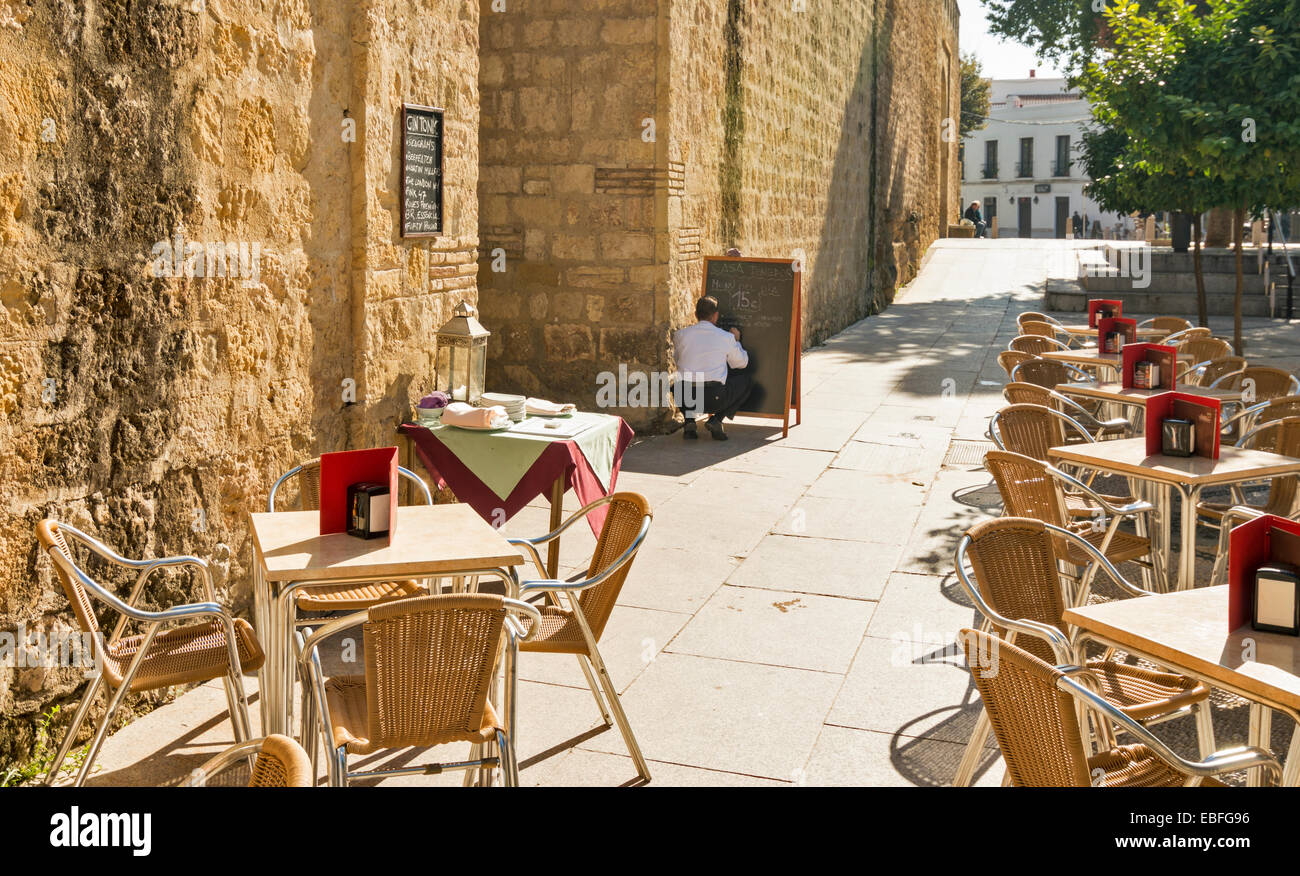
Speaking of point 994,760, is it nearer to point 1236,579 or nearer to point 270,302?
point 1236,579

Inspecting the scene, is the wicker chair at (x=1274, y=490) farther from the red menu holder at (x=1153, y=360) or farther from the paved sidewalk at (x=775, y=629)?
the paved sidewalk at (x=775, y=629)

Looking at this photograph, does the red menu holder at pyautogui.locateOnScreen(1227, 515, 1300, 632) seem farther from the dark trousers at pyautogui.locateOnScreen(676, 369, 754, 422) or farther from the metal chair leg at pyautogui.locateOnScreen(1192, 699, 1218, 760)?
the dark trousers at pyautogui.locateOnScreen(676, 369, 754, 422)

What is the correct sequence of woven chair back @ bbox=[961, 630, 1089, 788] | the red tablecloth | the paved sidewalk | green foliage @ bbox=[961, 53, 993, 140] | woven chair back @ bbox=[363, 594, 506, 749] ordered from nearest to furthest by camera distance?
woven chair back @ bbox=[961, 630, 1089, 788]
woven chair back @ bbox=[363, 594, 506, 749]
the paved sidewalk
the red tablecloth
green foliage @ bbox=[961, 53, 993, 140]

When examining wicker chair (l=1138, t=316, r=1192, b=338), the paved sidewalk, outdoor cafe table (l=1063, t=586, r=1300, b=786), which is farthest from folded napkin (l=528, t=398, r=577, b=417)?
wicker chair (l=1138, t=316, r=1192, b=338)

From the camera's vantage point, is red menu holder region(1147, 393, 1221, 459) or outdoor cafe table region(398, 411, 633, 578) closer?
red menu holder region(1147, 393, 1221, 459)

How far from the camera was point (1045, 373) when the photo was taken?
759cm

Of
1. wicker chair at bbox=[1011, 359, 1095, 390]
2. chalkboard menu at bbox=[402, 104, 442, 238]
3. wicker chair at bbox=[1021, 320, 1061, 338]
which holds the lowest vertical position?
wicker chair at bbox=[1011, 359, 1095, 390]

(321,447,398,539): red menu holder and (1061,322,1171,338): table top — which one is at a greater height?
(1061,322,1171,338): table top

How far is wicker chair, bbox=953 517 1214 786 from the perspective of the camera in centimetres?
332

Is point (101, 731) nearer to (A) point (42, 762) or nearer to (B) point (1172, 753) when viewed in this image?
(A) point (42, 762)

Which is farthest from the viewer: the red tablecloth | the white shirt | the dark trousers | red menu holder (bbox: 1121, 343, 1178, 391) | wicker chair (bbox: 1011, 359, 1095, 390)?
the dark trousers

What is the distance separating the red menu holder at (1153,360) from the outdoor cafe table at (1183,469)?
1568 millimetres

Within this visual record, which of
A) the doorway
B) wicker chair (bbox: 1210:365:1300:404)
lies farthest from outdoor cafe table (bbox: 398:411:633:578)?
the doorway

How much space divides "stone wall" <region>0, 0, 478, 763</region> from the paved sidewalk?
2.60 feet
